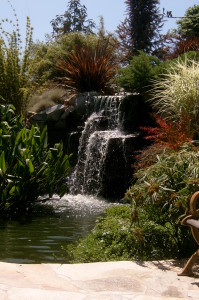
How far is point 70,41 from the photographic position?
20.1 m

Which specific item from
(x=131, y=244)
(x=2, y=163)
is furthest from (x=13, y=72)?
(x=131, y=244)

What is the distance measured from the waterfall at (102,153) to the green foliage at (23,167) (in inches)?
96.3

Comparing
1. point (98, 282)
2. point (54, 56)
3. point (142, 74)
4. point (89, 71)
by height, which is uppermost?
point (54, 56)

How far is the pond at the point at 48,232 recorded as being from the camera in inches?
226

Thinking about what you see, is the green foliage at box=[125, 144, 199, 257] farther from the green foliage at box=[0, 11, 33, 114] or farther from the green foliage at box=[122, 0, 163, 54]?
the green foliage at box=[122, 0, 163, 54]

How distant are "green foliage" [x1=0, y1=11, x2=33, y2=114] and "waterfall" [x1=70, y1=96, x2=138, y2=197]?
197cm

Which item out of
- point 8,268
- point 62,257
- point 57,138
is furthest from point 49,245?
point 57,138

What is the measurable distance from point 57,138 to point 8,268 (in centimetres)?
951

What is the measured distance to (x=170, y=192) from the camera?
15.5 ft

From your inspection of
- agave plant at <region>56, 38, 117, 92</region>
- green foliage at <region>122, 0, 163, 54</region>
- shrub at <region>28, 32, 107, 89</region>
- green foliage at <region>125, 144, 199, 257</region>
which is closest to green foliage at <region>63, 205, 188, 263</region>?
green foliage at <region>125, 144, 199, 257</region>

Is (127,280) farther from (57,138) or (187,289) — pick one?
(57,138)

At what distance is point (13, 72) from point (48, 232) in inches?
274

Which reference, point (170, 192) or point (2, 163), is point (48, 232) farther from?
point (170, 192)

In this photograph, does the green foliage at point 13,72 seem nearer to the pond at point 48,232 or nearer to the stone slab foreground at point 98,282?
the pond at point 48,232
